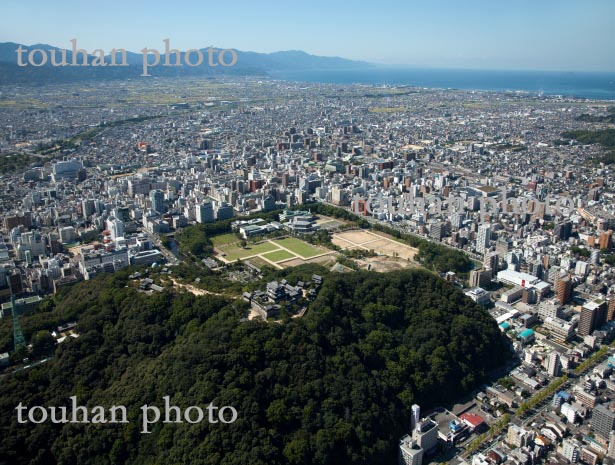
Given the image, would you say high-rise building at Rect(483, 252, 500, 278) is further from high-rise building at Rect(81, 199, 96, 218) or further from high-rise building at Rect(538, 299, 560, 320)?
high-rise building at Rect(81, 199, 96, 218)

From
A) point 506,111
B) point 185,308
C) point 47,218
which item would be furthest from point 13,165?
point 506,111

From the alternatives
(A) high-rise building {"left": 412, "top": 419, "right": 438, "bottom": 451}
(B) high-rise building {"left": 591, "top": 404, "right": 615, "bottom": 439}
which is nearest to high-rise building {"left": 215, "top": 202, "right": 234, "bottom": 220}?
(A) high-rise building {"left": 412, "top": 419, "right": 438, "bottom": 451}

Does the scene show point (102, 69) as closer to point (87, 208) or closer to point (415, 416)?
point (87, 208)

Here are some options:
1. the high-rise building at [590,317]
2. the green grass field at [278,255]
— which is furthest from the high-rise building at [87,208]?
the high-rise building at [590,317]

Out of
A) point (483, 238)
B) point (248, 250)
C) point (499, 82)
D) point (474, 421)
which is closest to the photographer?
point (474, 421)

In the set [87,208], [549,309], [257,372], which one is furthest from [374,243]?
[87,208]

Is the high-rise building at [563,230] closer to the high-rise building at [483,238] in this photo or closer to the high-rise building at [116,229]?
the high-rise building at [483,238]
